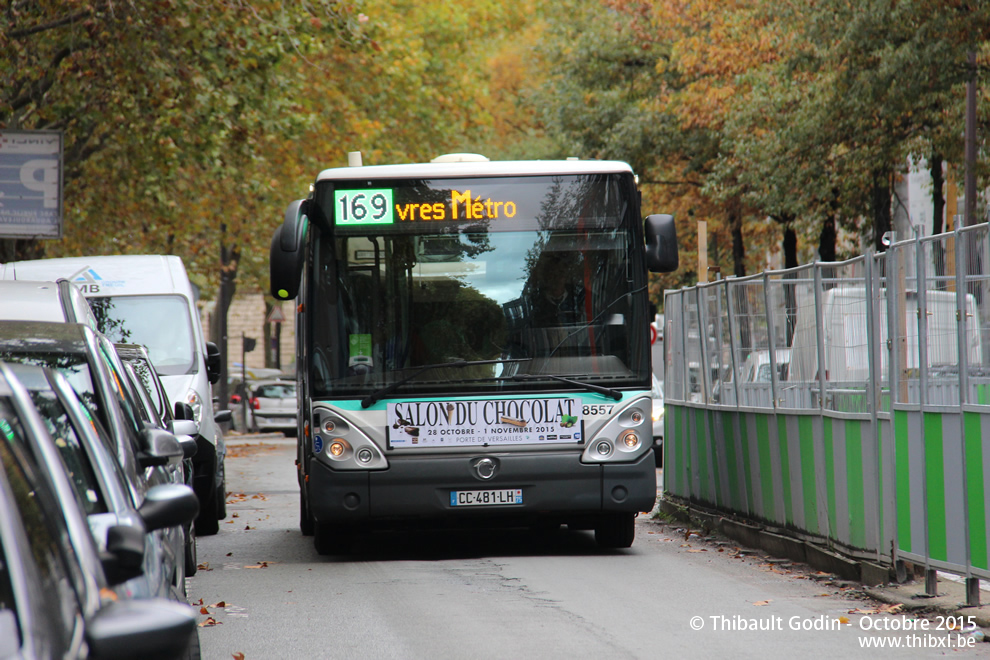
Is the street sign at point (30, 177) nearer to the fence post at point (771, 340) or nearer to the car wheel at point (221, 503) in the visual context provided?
the car wheel at point (221, 503)

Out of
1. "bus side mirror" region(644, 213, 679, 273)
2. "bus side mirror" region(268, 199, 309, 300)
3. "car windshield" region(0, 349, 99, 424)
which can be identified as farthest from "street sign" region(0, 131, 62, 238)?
"car windshield" region(0, 349, 99, 424)

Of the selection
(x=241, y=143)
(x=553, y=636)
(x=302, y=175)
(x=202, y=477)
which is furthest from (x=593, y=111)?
(x=553, y=636)

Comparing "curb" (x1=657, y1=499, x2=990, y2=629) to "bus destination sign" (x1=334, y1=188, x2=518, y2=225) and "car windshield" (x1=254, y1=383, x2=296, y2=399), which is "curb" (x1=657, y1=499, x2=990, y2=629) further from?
"car windshield" (x1=254, y1=383, x2=296, y2=399)

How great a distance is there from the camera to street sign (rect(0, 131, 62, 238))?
1638 centimetres

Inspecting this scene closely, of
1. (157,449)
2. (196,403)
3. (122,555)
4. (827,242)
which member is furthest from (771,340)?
(827,242)

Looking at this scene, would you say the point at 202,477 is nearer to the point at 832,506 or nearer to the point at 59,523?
the point at 832,506

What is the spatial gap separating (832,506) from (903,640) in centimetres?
259

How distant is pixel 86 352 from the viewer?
5.66 meters

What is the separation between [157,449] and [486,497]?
508cm

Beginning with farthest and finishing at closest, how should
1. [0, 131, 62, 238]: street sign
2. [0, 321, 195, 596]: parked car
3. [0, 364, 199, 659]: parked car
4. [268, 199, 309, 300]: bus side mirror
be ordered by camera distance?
[0, 131, 62, 238]: street sign
[268, 199, 309, 300]: bus side mirror
[0, 321, 195, 596]: parked car
[0, 364, 199, 659]: parked car

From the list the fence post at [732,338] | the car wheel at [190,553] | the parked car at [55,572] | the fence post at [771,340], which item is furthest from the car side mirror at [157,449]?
the fence post at [732,338]

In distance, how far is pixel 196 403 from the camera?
43.8ft

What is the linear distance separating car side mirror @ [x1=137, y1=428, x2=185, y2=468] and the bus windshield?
4646 mm

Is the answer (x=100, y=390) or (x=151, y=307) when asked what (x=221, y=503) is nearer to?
(x=151, y=307)
